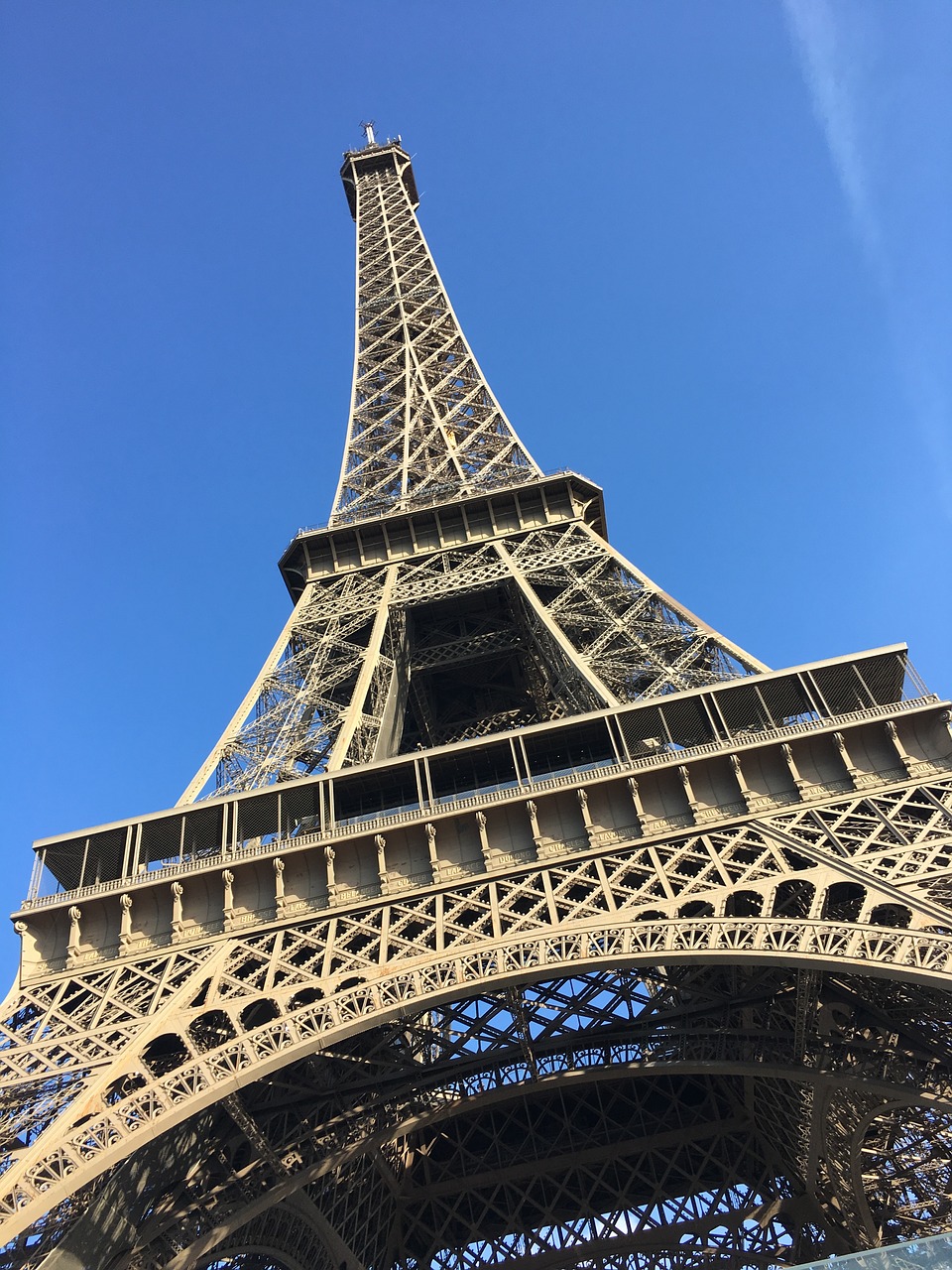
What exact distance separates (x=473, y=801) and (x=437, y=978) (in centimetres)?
410

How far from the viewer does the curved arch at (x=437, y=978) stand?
13.7 meters

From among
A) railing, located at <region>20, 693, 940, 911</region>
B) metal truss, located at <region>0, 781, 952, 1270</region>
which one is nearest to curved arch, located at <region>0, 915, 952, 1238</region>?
metal truss, located at <region>0, 781, 952, 1270</region>

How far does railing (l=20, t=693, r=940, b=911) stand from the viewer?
19.3m

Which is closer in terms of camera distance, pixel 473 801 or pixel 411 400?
pixel 473 801

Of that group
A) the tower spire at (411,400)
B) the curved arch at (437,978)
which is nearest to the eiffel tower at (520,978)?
the curved arch at (437,978)

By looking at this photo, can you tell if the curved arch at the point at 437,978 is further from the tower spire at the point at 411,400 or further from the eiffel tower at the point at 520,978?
the tower spire at the point at 411,400

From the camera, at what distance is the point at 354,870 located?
19.4m

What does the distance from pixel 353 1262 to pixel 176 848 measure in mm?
11453

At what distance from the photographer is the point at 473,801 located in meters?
19.6

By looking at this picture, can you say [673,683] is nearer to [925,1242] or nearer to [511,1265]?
[925,1242]

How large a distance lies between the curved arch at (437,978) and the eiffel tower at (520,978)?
0.19 feet

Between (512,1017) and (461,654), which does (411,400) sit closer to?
(461,654)

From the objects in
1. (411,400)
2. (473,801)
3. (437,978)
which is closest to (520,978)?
(437,978)

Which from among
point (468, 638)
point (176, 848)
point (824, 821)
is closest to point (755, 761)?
point (824, 821)
